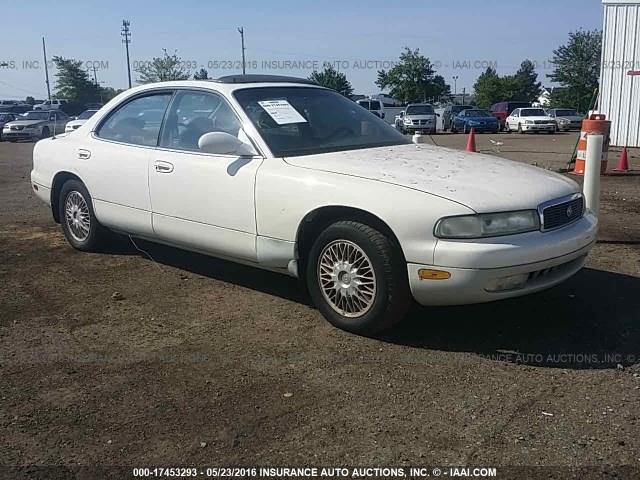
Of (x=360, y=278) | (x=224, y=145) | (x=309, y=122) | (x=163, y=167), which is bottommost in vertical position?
(x=360, y=278)

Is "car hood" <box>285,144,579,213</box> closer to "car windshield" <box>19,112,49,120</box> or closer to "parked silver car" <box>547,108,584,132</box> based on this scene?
"car windshield" <box>19,112,49,120</box>

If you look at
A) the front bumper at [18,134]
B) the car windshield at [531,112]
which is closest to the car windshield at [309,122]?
the front bumper at [18,134]

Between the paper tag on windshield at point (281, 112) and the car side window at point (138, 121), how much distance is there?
976mm

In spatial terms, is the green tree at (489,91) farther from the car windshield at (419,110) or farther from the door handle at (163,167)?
the door handle at (163,167)

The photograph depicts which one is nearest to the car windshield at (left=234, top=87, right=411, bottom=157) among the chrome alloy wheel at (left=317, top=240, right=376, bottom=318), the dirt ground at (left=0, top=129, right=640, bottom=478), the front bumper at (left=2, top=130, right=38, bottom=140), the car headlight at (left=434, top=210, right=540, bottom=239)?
the chrome alloy wheel at (left=317, top=240, right=376, bottom=318)

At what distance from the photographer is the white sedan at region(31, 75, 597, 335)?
12.8 feet

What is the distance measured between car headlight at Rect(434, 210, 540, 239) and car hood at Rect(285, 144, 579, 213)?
0.16 feet

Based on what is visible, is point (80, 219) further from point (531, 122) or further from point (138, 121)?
point (531, 122)

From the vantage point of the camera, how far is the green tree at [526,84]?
227 ft

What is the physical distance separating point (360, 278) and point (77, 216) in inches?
133

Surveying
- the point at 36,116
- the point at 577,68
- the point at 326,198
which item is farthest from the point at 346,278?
the point at 577,68

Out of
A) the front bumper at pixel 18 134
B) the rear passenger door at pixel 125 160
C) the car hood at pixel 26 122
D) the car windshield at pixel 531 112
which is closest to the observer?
the rear passenger door at pixel 125 160

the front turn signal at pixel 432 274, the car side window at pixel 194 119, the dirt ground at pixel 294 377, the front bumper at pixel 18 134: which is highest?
the car side window at pixel 194 119

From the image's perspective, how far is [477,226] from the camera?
12.6ft
